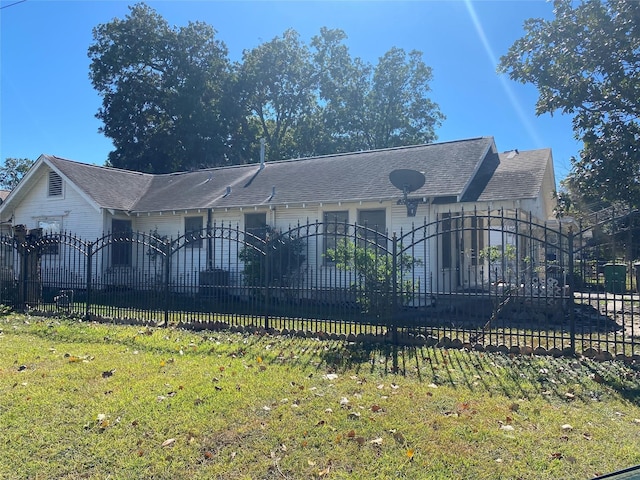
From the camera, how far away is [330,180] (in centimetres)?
1627

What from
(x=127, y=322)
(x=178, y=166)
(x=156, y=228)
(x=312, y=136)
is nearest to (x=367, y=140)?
(x=312, y=136)

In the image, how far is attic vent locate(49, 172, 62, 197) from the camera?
19.0 metres

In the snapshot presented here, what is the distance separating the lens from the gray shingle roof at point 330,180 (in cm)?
1355

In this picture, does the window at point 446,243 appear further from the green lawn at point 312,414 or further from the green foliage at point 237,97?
the green foliage at point 237,97

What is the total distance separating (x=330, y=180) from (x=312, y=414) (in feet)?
40.4

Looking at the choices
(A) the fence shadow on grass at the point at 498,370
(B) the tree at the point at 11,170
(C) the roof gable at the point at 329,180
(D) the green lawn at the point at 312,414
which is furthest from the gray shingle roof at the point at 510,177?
(B) the tree at the point at 11,170

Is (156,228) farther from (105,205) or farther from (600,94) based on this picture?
(600,94)

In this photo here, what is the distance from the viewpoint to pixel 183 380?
562 cm

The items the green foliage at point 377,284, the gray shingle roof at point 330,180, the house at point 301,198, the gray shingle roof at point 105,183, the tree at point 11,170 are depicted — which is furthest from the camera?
the tree at point 11,170

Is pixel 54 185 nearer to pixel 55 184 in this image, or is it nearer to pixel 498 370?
pixel 55 184

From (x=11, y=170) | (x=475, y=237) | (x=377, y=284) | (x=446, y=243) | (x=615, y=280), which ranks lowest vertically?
(x=377, y=284)

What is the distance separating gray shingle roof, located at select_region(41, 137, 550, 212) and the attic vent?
2.07 ft

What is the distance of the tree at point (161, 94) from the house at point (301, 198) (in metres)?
13.7

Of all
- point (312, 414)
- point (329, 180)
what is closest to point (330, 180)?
point (329, 180)
